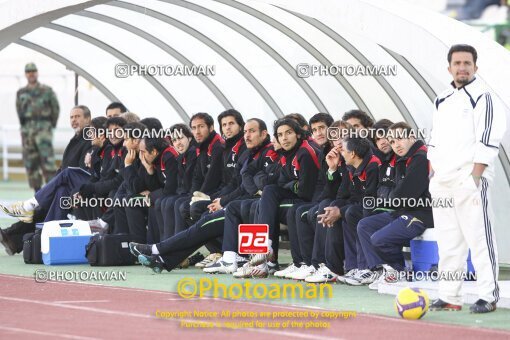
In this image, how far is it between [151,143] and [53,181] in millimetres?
1661

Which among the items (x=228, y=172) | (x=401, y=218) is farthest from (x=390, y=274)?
(x=228, y=172)

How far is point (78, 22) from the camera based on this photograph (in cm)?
1755

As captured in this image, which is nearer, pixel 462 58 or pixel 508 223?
pixel 462 58

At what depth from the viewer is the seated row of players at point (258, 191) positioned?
1203cm

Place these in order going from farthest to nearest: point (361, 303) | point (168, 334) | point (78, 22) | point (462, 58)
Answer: point (78, 22)
point (361, 303)
point (462, 58)
point (168, 334)

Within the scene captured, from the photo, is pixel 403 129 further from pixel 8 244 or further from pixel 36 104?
pixel 36 104

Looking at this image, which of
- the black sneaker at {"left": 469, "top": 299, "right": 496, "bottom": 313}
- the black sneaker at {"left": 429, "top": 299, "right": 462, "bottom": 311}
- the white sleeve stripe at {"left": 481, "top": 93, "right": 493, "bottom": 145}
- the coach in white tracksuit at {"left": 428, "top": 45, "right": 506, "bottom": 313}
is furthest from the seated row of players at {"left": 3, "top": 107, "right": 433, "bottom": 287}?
the white sleeve stripe at {"left": 481, "top": 93, "right": 493, "bottom": 145}

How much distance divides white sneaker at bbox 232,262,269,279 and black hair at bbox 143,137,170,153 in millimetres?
2652

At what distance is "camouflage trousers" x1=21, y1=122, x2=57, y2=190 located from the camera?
23.6m

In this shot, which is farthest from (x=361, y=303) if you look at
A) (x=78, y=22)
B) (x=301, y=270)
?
(x=78, y=22)

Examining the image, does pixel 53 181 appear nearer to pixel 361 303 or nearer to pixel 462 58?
pixel 361 303

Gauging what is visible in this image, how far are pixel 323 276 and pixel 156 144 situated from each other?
3.55 m

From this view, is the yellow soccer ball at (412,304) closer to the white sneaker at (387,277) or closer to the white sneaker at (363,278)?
the white sneaker at (387,277)

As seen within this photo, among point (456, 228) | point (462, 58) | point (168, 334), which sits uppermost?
point (462, 58)
